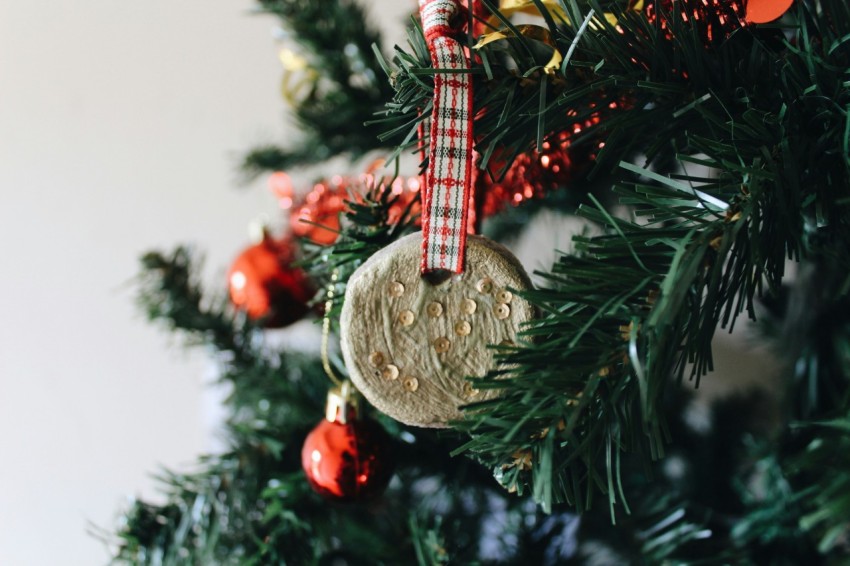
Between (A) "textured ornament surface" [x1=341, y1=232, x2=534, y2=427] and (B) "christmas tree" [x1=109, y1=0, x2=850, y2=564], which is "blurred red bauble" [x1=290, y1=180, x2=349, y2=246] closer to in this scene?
(B) "christmas tree" [x1=109, y1=0, x2=850, y2=564]

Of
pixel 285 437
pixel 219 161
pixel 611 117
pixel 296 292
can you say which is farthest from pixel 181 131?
pixel 611 117

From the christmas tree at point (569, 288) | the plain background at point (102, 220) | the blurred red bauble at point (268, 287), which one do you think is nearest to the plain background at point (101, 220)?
the plain background at point (102, 220)

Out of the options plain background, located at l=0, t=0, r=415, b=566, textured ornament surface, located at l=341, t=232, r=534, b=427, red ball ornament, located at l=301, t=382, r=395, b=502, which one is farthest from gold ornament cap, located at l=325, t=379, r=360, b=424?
plain background, located at l=0, t=0, r=415, b=566

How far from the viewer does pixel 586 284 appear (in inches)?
8.6

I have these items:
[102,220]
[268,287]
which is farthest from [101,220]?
[268,287]

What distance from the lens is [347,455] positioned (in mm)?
365

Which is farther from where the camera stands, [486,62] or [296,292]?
[296,292]

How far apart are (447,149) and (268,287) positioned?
0.30 metres

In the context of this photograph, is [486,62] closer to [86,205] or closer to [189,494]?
[189,494]

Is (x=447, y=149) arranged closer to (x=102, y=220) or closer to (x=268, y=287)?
(x=268, y=287)

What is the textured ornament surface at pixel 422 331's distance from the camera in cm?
25

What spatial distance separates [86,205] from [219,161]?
0.52 ft

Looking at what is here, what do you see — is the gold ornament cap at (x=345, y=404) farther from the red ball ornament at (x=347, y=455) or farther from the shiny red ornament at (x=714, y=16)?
the shiny red ornament at (x=714, y=16)

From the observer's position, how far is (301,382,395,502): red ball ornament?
1.20ft
